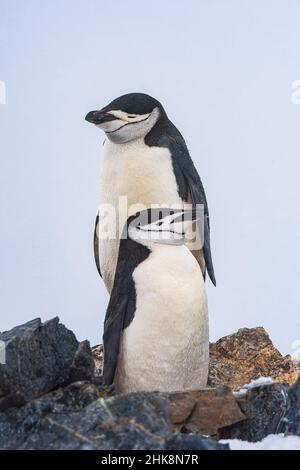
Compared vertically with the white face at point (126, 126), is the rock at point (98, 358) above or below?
below

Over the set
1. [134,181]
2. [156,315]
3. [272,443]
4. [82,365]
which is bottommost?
[272,443]

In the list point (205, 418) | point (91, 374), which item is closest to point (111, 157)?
point (91, 374)

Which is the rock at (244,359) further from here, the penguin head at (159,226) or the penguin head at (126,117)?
the penguin head at (126,117)

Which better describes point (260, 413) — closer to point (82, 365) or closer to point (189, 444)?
point (82, 365)

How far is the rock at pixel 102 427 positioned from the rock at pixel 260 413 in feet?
2.85

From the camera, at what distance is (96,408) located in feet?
16.1

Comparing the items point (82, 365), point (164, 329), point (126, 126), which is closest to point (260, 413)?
point (164, 329)

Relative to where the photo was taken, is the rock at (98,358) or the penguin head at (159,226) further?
the rock at (98,358)

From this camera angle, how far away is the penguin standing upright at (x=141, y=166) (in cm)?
796

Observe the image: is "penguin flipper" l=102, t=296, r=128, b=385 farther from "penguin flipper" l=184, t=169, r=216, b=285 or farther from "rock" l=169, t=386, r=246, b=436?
"penguin flipper" l=184, t=169, r=216, b=285

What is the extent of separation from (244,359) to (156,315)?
188 centimetres

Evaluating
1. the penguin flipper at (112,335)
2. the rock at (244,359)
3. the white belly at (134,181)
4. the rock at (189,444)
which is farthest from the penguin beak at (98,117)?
the rock at (189,444)

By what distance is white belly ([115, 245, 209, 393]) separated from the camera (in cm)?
646

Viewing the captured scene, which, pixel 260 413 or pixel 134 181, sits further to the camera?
pixel 134 181
